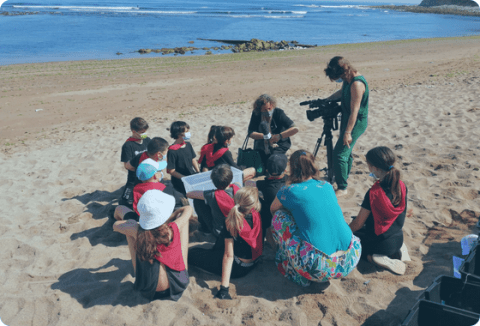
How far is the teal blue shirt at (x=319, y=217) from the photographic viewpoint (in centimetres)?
293

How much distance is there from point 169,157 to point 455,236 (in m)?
3.58

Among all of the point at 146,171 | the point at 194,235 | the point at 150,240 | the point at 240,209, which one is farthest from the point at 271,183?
the point at 150,240

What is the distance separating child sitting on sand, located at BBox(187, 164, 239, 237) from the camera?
3.46 metres

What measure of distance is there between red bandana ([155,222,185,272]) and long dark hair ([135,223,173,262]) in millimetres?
55

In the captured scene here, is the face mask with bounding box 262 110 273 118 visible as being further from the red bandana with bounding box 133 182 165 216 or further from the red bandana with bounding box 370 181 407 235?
the red bandana with bounding box 370 181 407 235

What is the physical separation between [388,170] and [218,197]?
5.38ft

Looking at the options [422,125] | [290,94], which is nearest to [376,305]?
[422,125]

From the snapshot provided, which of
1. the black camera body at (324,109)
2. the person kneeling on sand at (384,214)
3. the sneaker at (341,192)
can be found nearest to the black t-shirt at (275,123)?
the black camera body at (324,109)

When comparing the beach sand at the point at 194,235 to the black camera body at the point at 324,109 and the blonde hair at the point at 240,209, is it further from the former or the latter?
the black camera body at the point at 324,109

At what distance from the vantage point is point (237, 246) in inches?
132

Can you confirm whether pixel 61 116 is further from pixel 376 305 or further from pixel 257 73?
pixel 376 305

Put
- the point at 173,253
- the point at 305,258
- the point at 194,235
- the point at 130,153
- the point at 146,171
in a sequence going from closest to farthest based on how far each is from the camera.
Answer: the point at 305,258 → the point at 173,253 → the point at 146,171 → the point at 194,235 → the point at 130,153

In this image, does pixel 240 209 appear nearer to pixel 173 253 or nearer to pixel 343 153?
pixel 173 253

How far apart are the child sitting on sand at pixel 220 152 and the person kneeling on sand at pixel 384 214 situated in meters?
1.86
